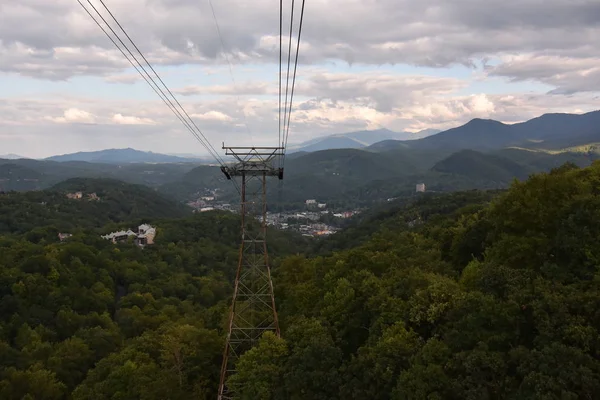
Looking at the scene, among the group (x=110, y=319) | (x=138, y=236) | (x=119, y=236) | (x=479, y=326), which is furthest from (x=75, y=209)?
(x=479, y=326)

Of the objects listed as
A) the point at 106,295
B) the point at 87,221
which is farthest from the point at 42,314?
the point at 87,221

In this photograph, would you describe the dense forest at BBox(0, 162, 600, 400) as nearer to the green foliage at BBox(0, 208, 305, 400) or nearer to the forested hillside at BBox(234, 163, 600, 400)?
the forested hillside at BBox(234, 163, 600, 400)

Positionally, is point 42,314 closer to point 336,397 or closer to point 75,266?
point 75,266

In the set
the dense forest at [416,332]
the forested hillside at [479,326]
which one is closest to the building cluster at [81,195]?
the dense forest at [416,332]

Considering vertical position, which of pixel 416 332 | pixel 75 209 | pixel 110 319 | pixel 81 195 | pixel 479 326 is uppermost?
pixel 479 326

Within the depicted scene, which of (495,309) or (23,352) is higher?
(495,309)

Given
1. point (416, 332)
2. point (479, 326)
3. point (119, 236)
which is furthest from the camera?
point (119, 236)

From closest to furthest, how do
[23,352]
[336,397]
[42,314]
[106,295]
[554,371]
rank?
[554,371] → [336,397] → [23,352] → [42,314] → [106,295]

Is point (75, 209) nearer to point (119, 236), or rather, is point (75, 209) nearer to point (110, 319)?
point (119, 236)
